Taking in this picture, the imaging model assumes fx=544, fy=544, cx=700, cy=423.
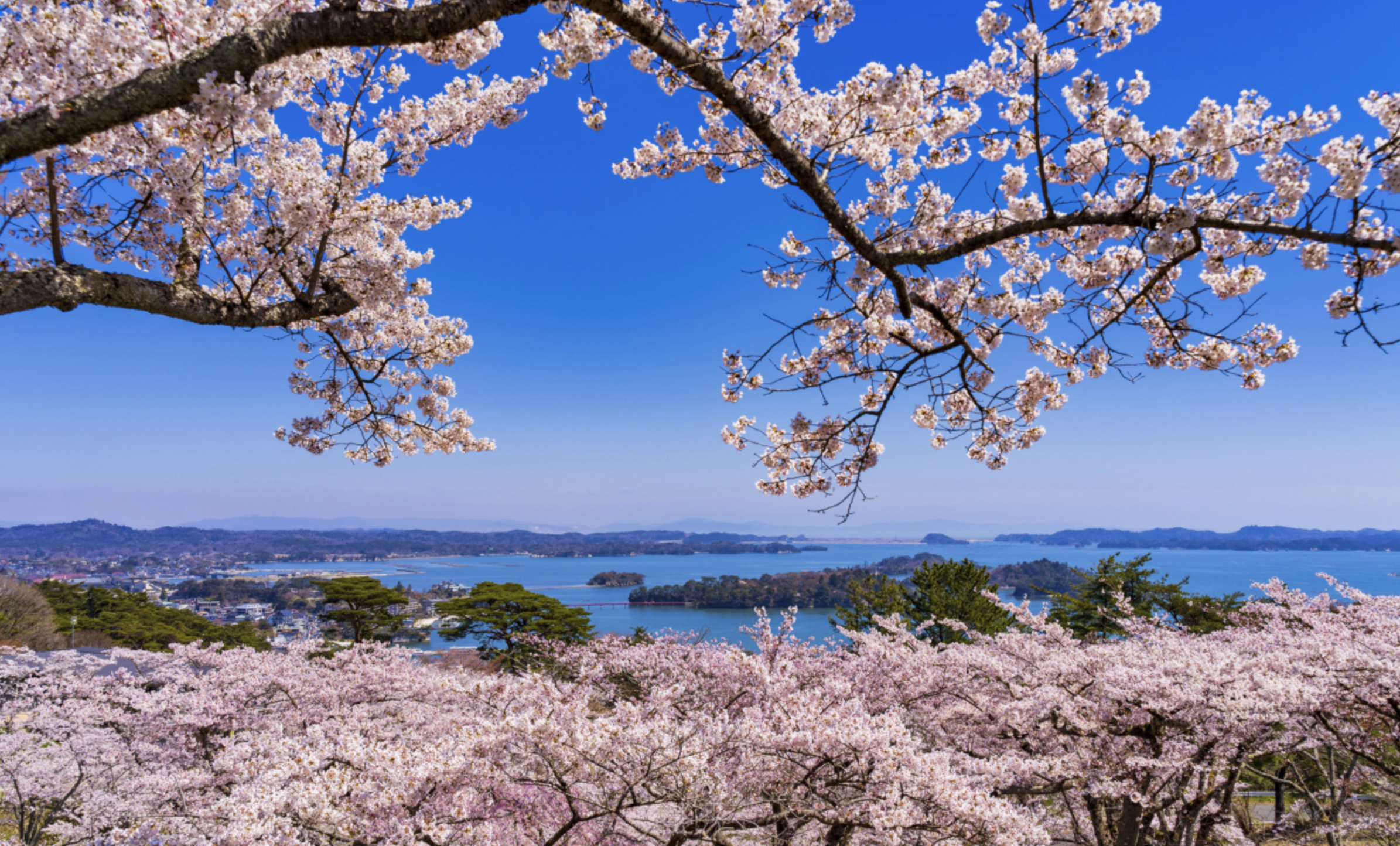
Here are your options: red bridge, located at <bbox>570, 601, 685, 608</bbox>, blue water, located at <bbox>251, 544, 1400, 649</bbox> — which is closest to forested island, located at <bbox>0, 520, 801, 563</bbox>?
blue water, located at <bbox>251, 544, 1400, 649</bbox>

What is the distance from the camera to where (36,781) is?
6441 mm

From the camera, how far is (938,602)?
2023 cm

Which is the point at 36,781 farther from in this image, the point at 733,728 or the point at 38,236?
the point at 733,728

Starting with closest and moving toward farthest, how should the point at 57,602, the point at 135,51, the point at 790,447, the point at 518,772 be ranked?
1. the point at 135,51
2. the point at 518,772
3. the point at 790,447
4. the point at 57,602

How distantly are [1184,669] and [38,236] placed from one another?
28.8 ft

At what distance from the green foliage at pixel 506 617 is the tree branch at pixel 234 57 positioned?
810 inches

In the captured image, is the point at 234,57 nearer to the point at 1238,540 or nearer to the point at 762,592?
the point at 762,592

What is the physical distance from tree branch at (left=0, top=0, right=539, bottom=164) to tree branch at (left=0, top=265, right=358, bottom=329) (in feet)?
1.53

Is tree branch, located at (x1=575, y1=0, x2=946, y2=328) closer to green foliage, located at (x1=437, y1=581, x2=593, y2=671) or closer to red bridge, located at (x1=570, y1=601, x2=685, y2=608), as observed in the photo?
green foliage, located at (x1=437, y1=581, x2=593, y2=671)

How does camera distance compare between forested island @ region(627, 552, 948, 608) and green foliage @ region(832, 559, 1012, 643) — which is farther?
forested island @ region(627, 552, 948, 608)

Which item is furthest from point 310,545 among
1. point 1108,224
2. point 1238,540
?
point 1238,540

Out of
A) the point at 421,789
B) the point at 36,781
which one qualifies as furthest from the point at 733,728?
the point at 36,781

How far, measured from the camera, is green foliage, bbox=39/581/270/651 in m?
23.2

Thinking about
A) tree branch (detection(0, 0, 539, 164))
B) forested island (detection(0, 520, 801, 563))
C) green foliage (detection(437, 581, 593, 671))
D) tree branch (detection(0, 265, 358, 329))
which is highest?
tree branch (detection(0, 0, 539, 164))
